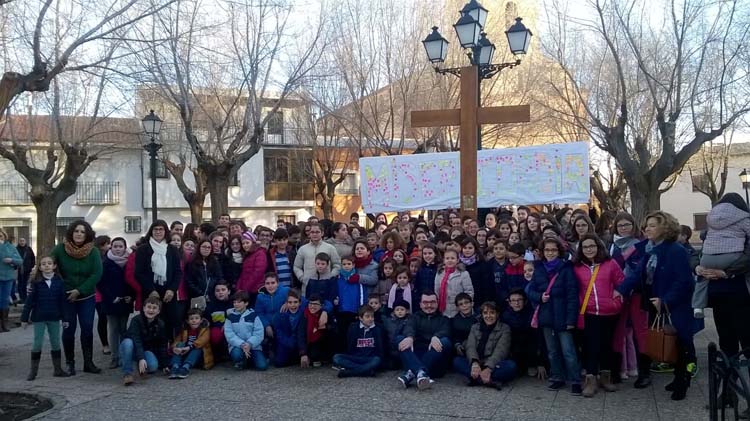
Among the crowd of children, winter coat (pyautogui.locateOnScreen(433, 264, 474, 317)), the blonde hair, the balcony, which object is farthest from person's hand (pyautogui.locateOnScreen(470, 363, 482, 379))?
the balcony

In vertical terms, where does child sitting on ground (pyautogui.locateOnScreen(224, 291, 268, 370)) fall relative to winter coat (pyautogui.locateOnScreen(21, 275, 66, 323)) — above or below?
below

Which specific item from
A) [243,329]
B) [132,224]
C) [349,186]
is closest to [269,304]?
[243,329]

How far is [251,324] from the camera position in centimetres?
838

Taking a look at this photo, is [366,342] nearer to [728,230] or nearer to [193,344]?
[193,344]

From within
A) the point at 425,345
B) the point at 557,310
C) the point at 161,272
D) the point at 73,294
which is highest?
the point at 161,272

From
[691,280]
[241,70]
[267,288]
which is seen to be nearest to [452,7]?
[241,70]

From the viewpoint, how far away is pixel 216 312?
8648mm

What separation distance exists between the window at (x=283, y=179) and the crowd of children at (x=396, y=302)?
2791cm

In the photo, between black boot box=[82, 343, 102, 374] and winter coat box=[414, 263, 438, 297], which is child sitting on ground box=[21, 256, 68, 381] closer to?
black boot box=[82, 343, 102, 374]

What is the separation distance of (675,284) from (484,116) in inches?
184

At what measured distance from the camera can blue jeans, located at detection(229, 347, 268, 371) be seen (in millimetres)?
8141

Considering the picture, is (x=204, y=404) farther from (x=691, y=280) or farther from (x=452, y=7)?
(x=452, y=7)

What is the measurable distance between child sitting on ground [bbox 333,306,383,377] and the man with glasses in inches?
11.7

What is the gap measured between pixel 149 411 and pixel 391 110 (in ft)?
46.9
